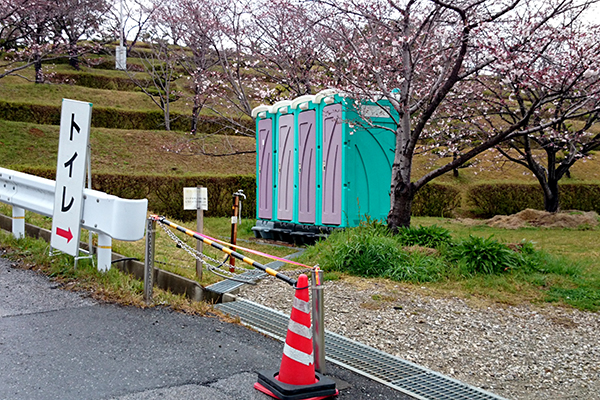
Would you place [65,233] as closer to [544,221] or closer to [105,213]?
[105,213]

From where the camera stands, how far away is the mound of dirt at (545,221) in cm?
1364

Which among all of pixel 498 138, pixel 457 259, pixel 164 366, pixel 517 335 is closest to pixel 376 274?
pixel 457 259

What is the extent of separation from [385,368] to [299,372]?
3.54 ft

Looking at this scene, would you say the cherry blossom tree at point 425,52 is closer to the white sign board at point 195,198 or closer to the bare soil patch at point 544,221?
the white sign board at point 195,198

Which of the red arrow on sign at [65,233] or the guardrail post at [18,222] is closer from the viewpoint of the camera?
the red arrow on sign at [65,233]

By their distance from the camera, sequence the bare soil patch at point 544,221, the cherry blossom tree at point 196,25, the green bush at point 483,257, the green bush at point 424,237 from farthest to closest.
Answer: the cherry blossom tree at point 196,25
the bare soil patch at point 544,221
the green bush at point 424,237
the green bush at point 483,257

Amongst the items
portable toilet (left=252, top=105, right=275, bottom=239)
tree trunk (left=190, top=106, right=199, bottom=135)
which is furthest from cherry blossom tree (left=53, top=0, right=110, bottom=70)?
portable toilet (left=252, top=105, right=275, bottom=239)

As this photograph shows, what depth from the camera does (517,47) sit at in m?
8.07

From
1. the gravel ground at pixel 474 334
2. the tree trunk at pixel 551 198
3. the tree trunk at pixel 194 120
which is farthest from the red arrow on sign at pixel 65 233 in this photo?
the tree trunk at pixel 194 120

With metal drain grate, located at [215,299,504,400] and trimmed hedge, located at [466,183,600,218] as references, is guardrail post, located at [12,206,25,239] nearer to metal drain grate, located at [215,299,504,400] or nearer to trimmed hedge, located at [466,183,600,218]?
metal drain grate, located at [215,299,504,400]

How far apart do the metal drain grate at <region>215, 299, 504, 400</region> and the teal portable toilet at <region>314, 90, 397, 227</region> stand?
4.86 meters

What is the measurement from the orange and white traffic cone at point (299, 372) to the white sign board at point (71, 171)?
334 centimetres

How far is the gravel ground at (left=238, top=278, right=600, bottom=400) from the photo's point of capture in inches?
172

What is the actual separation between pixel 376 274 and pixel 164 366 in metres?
4.01
